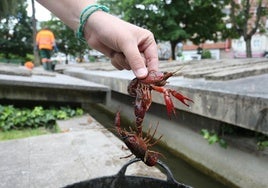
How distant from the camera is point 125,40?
1.68 metres

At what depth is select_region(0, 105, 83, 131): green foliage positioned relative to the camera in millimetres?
5390

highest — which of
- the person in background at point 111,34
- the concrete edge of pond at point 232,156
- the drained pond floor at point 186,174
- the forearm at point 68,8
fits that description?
the forearm at point 68,8

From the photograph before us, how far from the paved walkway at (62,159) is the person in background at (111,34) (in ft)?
4.75

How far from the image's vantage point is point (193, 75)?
214 inches

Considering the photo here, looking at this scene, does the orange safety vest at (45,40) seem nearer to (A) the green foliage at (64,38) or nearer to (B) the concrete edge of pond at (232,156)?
(B) the concrete edge of pond at (232,156)

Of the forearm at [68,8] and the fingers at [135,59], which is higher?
the forearm at [68,8]

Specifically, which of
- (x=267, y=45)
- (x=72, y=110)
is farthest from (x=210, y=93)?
(x=267, y=45)

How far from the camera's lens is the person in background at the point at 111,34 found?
5.52 feet

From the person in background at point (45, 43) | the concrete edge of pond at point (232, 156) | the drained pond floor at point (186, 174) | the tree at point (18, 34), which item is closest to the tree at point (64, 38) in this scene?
the tree at point (18, 34)

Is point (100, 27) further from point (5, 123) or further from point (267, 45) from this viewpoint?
point (267, 45)

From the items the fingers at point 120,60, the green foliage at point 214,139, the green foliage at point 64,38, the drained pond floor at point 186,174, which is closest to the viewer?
the fingers at point 120,60

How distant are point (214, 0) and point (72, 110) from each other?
15.2m

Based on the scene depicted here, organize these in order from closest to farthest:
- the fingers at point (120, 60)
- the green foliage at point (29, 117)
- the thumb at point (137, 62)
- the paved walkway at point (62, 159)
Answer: the thumb at point (137, 62) → the fingers at point (120, 60) → the paved walkway at point (62, 159) → the green foliage at point (29, 117)

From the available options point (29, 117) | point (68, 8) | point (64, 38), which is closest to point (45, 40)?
point (29, 117)
